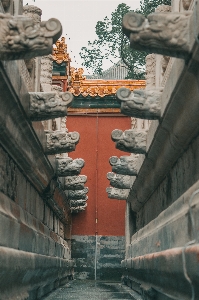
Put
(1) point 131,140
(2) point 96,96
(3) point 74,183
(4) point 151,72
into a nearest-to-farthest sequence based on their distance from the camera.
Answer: (4) point 151,72
(1) point 131,140
(3) point 74,183
(2) point 96,96

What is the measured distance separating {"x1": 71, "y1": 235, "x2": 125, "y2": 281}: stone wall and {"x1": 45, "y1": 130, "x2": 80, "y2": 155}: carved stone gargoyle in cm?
924

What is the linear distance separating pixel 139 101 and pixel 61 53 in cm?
1236

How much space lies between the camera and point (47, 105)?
778 centimetres

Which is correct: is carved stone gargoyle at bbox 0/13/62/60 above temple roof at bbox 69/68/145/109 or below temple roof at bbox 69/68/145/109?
below

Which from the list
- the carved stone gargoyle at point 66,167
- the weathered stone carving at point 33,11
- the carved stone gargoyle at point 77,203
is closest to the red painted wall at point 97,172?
the carved stone gargoyle at point 77,203

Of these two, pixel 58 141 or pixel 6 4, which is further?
A: pixel 58 141

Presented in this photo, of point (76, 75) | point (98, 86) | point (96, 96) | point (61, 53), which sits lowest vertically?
point (96, 96)

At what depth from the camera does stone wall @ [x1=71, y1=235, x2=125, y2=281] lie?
19016 mm

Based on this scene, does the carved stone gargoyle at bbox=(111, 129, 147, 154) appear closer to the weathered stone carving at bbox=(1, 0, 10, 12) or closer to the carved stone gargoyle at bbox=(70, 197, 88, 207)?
the weathered stone carving at bbox=(1, 0, 10, 12)

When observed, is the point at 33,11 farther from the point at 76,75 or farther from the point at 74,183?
the point at 76,75

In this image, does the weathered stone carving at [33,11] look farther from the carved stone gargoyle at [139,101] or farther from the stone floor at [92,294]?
the stone floor at [92,294]

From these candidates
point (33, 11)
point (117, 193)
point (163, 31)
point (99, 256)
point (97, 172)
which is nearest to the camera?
point (163, 31)

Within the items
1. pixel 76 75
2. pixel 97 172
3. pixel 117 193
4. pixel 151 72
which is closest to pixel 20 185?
pixel 151 72

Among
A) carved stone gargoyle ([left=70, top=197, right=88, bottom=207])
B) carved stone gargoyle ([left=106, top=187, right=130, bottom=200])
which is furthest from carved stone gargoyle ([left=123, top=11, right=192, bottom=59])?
carved stone gargoyle ([left=70, top=197, right=88, bottom=207])
